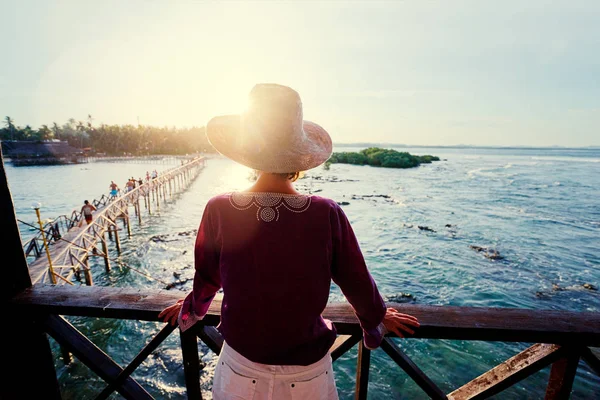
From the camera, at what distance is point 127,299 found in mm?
1655

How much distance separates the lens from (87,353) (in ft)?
5.80

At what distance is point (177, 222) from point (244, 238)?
80.4 feet

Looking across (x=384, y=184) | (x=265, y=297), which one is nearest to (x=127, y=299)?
(x=265, y=297)

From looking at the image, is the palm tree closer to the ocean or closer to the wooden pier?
the wooden pier

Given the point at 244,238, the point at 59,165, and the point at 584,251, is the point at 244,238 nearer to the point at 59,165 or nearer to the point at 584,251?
the point at 584,251

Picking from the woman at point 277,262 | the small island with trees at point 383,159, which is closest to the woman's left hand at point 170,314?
the woman at point 277,262

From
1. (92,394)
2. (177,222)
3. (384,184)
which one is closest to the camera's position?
(92,394)

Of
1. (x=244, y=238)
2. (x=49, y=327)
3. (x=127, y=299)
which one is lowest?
(x=49, y=327)

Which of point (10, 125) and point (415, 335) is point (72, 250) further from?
point (10, 125)

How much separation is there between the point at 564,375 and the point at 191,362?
6.55 ft

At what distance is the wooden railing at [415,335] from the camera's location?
1.45 metres

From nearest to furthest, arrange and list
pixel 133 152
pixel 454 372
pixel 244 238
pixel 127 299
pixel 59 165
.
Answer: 1. pixel 244 238
2. pixel 127 299
3. pixel 454 372
4. pixel 59 165
5. pixel 133 152

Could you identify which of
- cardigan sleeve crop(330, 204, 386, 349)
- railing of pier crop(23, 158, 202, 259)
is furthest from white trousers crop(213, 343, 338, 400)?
railing of pier crop(23, 158, 202, 259)

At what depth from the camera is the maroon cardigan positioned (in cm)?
106
